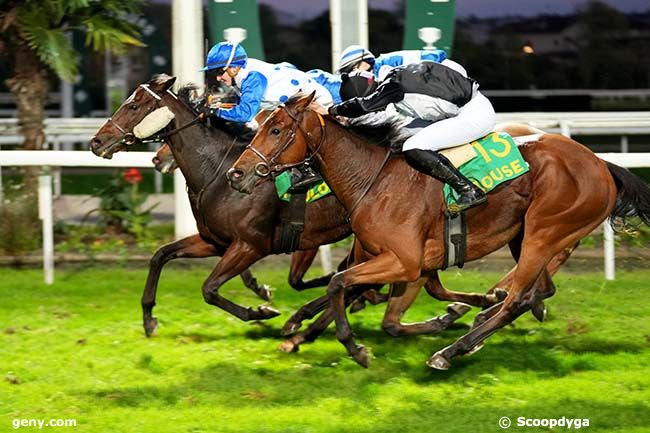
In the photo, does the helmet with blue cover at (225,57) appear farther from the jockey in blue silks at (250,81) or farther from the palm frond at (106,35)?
the palm frond at (106,35)

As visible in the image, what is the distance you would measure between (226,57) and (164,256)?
1.25 metres

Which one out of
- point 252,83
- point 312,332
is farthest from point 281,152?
point 312,332

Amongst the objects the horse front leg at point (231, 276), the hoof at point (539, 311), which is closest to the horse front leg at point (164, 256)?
the horse front leg at point (231, 276)

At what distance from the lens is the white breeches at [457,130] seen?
6.59m

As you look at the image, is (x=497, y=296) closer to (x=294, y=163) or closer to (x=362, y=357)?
(x=362, y=357)

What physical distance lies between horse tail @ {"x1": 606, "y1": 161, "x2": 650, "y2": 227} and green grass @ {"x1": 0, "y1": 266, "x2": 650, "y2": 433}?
2.50ft

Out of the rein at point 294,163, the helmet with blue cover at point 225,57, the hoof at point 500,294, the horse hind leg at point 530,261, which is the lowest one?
the hoof at point 500,294

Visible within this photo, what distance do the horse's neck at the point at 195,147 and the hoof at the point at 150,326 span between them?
2.61 feet

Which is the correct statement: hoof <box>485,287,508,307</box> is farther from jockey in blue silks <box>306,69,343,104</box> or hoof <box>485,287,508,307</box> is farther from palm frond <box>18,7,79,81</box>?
palm frond <box>18,7,79,81</box>

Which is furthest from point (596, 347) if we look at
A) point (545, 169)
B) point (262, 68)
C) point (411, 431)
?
point (262, 68)

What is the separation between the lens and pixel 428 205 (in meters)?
6.61

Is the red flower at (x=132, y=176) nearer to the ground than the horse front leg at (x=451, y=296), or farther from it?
farther from it

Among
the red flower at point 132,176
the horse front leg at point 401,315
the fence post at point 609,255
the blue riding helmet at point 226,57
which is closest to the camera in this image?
the horse front leg at point 401,315

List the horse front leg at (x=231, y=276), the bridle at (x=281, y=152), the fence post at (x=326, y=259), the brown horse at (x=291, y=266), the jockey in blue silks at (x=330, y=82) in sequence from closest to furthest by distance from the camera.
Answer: the bridle at (x=281, y=152)
the horse front leg at (x=231, y=276)
the jockey in blue silks at (x=330, y=82)
the brown horse at (x=291, y=266)
the fence post at (x=326, y=259)
